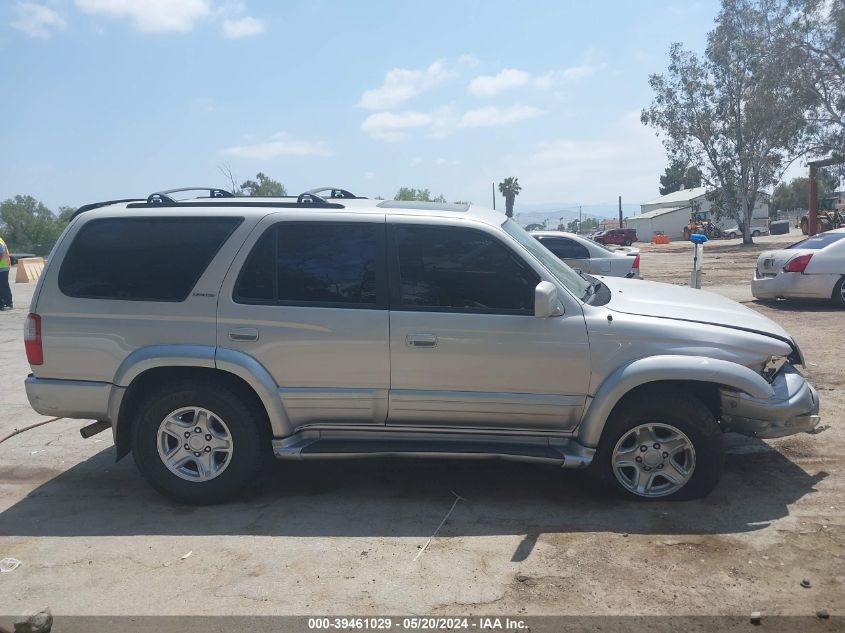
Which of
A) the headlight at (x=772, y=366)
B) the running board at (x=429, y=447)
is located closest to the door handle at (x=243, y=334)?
the running board at (x=429, y=447)

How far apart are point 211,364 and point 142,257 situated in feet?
2.95

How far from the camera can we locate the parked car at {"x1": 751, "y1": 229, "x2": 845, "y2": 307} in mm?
11914

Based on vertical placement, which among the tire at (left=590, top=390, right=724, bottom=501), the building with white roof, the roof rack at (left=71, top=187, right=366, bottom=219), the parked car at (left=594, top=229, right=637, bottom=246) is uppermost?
the building with white roof

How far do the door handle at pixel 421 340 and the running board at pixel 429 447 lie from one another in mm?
602

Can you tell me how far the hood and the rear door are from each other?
1561 millimetres

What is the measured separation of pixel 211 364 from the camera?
179 inches

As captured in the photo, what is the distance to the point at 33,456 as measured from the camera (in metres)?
5.86

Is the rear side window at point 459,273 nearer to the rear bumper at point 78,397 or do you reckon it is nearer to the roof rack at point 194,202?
the roof rack at point 194,202

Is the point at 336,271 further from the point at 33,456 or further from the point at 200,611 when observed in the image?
the point at 33,456

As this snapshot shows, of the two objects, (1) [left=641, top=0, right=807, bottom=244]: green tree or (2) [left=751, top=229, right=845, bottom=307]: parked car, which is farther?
(1) [left=641, top=0, right=807, bottom=244]: green tree

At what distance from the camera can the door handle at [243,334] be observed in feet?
15.0

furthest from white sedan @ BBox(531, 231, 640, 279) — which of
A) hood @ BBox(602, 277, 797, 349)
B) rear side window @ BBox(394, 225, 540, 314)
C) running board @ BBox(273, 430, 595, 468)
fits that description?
running board @ BBox(273, 430, 595, 468)

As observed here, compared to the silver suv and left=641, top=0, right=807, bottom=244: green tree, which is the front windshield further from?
left=641, top=0, right=807, bottom=244: green tree

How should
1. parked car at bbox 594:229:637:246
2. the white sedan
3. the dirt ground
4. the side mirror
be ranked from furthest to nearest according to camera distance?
parked car at bbox 594:229:637:246, the white sedan, the side mirror, the dirt ground
